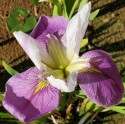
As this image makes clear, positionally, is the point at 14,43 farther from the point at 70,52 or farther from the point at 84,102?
the point at 70,52

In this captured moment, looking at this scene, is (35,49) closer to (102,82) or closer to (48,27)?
(48,27)

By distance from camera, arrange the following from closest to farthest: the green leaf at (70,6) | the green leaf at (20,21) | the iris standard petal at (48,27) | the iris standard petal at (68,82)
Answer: the iris standard petal at (68,82)
the iris standard petal at (48,27)
the green leaf at (70,6)
the green leaf at (20,21)

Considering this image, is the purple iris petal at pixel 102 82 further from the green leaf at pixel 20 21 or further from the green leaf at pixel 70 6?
the green leaf at pixel 20 21

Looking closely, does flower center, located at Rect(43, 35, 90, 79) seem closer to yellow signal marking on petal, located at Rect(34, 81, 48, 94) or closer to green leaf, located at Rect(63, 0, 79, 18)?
yellow signal marking on petal, located at Rect(34, 81, 48, 94)

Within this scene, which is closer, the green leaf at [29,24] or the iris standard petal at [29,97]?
the iris standard petal at [29,97]

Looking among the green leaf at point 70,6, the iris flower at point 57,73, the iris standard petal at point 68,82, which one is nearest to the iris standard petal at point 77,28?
the iris flower at point 57,73

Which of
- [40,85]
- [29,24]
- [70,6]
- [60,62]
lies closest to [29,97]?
[40,85]
